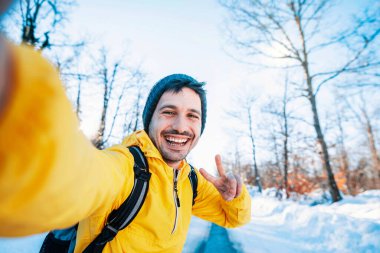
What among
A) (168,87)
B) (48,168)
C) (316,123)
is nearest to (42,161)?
(48,168)

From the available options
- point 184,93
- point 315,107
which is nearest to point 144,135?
point 184,93

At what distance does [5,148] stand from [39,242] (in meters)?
4.82

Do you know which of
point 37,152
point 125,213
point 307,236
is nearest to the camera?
point 37,152

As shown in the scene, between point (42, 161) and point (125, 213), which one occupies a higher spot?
point (42, 161)

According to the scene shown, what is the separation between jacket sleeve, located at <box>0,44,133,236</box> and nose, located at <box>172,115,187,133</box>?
1.25 m

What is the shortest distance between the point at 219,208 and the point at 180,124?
3.48 ft

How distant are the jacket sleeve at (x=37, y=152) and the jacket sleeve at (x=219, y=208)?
5.52 ft

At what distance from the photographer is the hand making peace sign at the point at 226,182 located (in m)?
1.72

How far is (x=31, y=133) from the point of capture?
344 mm

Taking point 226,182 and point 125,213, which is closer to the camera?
point 125,213

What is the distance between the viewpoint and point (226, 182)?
5.77 feet

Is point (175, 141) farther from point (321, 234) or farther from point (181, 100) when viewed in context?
point (321, 234)

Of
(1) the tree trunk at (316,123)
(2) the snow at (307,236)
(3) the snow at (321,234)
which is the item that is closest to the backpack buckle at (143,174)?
(2) the snow at (307,236)

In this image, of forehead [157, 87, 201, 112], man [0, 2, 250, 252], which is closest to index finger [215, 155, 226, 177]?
forehead [157, 87, 201, 112]
